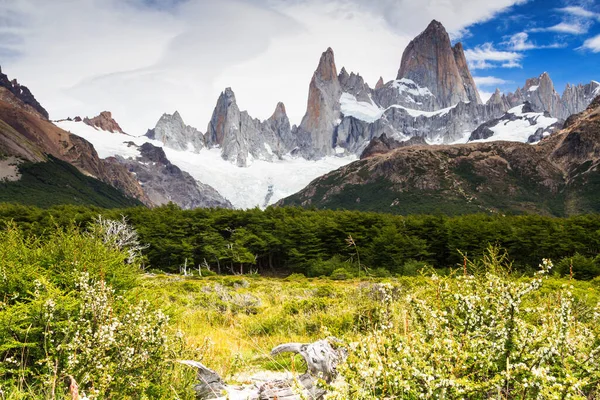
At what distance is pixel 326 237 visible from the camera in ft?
228

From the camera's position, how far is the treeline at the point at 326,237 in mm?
57594

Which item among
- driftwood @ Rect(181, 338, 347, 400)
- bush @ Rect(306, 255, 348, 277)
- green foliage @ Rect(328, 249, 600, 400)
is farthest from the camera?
bush @ Rect(306, 255, 348, 277)

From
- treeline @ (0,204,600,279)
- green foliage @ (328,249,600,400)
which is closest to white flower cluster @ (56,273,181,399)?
green foliage @ (328,249,600,400)

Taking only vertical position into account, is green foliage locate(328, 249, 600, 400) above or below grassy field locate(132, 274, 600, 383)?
above

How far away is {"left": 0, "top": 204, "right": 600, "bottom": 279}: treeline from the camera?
189ft

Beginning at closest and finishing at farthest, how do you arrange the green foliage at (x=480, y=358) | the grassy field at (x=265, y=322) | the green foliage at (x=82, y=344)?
the green foliage at (x=480, y=358) → the green foliage at (x=82, y=344) → the grassy field at (x=265, y=322)

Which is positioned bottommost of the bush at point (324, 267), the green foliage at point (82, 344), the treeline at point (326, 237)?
the bush at point (324, 267)

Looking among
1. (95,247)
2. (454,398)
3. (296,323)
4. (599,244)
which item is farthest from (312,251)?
(454,398)

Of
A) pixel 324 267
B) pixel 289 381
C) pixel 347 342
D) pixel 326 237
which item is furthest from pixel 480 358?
pixel 326 237

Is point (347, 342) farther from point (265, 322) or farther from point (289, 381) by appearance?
point (265, 322)

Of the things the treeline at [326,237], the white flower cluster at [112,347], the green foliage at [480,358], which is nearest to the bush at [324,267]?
the treeline at [326,237]

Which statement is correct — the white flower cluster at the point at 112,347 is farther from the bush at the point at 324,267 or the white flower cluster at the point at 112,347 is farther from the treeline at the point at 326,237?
the bush at the point at 324,267

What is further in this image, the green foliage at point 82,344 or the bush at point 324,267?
the bush at point 324,267

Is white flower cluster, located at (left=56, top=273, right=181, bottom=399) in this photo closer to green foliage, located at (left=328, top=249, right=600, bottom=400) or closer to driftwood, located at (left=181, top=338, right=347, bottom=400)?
driftwood, located at (left=181, top=338, right=347, bottom=400)
